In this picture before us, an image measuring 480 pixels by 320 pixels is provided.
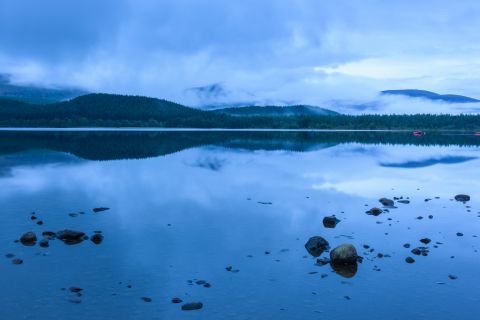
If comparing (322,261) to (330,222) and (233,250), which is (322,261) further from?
(330,222)

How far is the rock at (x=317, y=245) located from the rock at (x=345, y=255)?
183cm

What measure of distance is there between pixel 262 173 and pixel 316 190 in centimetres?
1480

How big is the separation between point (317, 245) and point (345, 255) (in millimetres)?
2943

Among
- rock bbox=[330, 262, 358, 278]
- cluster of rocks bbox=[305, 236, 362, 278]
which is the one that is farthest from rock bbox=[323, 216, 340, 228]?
rock bbox=[330, 262, 358, 278]

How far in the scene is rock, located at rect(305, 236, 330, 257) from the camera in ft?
81.4

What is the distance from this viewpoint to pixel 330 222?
30.9 metres

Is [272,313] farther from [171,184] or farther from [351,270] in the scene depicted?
[171,184]

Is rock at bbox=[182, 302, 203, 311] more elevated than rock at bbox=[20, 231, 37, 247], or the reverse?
rock at bbox=[20, 231, 37, 247]

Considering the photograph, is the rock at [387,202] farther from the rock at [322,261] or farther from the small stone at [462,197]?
the rock at [322,261]

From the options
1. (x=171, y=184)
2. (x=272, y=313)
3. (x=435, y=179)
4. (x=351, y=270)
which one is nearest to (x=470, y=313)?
(x=351, y=270)

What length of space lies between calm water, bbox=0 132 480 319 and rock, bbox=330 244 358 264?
2.20 ft

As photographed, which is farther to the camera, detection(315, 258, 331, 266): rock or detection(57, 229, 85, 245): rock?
detection(57, 229, 85, 245): rock

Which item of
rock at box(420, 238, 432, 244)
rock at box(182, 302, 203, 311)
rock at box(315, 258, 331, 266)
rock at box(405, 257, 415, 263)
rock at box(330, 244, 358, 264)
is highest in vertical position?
rock at box(330, 244, 358, 264)

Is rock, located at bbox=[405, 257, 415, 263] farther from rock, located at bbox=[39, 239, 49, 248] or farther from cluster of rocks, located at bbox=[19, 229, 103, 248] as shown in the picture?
rock, located at bbox=[39, 239, 49, 248]
